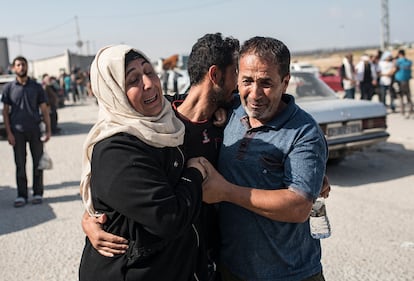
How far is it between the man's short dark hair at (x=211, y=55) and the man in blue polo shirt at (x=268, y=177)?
308 millimetres

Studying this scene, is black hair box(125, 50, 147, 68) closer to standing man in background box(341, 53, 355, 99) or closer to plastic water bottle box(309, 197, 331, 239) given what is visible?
plastic water bottle box(309, 197, 331, 239)

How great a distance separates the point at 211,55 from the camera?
2.26 m

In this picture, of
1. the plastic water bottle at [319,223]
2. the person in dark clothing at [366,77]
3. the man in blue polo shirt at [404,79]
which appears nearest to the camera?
the plastic water bottle at [319,223]

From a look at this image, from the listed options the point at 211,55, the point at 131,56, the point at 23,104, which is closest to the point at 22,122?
the point at 23,104

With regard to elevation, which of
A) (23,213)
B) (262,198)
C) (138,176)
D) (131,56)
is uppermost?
(131,56)

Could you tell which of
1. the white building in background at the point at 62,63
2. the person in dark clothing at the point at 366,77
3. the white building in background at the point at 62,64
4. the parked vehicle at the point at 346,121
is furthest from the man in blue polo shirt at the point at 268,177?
the white building in background at the point at 62,63

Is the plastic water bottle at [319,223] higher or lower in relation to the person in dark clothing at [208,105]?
lower

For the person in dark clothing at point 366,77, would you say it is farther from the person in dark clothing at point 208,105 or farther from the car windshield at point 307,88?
the person in dark clothing at point 208,105

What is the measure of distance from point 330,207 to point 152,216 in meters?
4.50

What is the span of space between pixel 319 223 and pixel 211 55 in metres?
0.92

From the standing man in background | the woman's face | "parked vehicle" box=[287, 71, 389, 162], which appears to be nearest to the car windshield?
"parked vehicle" box=[287, 71, 389, 162]

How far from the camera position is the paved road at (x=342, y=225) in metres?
4.13

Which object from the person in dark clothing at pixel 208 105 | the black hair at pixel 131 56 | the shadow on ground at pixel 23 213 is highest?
the black hair at pixel 131 56

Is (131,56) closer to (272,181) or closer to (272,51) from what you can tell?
(272,51)
